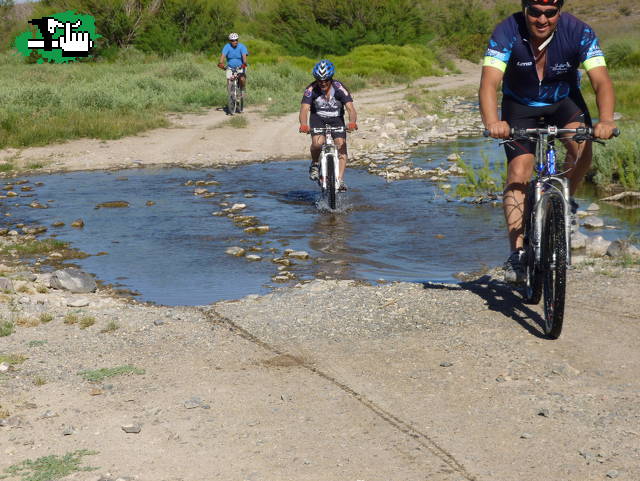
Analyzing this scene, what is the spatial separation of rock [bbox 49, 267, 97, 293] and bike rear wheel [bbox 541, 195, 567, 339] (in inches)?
156

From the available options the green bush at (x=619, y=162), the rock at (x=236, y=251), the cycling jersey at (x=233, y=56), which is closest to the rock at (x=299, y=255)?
the rock at (x=236, y=251)

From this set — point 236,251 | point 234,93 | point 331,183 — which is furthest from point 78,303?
point 234,93

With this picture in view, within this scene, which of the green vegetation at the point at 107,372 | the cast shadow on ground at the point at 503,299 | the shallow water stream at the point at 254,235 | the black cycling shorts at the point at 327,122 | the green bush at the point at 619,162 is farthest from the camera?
the green bush at the point at 619,162

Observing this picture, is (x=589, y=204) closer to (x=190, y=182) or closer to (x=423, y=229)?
(x=423, y=229)

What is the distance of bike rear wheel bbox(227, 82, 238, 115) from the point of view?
2390cm

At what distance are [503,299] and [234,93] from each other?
17534 mm

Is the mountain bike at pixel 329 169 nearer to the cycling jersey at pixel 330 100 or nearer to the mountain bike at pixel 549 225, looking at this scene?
the cycling jersey at pixel 330 100

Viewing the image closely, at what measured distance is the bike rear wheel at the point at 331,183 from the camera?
12359 millimetres

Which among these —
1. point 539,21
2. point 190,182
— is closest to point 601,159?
point 190,182

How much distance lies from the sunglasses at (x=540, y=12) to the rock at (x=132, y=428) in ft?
11.6

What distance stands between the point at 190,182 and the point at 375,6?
36.6m

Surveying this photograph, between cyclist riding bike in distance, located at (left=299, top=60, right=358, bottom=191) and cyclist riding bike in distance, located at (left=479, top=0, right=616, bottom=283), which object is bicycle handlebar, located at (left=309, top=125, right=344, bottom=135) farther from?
cyclist riding bike in distance, located at (left=479, top=0, right=616, bottom=283)

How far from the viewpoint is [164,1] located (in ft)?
154

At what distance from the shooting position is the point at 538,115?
672 centimetres
